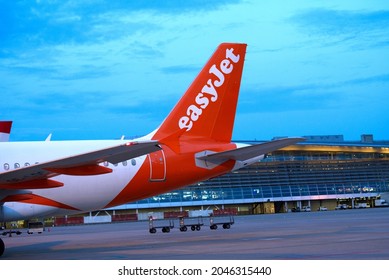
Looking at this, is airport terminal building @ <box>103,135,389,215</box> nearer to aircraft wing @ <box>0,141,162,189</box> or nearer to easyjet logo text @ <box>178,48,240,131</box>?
easyjet logo text @ <box>178,48,240,131</box>

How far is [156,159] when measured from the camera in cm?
2605

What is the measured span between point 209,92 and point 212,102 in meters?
0.44

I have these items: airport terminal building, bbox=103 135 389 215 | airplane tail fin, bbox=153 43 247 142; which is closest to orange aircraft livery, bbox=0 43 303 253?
airplane tail fin, bbox=153 43 247 142

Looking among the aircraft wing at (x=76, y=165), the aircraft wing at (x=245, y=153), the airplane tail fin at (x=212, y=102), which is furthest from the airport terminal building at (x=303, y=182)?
the aircraft wing at (x=76, y=165)

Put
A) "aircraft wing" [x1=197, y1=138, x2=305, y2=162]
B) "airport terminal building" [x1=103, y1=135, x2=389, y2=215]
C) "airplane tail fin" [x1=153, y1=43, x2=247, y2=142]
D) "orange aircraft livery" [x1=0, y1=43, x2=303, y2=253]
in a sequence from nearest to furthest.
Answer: "orange aircraft livery" [x1=0, y1=43, x2=303, y2=253], "aircraft wing" [x1=197, y1=138, x2=305, y2=162], "airplane tail fin" [x1=153, y1=43, x2=247, y2=142], "airport terminal building" [x1=103, y1=135, x2=389, y2=215]

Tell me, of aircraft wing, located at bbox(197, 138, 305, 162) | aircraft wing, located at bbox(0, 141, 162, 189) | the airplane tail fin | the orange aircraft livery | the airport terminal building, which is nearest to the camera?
aircraft wing, located at bbox(0, 141, 162, 189)

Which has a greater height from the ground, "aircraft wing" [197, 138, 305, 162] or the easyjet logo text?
the easyjet logo text

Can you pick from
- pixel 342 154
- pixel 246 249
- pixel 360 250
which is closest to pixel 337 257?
pixel 360 250

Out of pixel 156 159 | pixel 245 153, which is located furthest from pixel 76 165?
pixel 245 153

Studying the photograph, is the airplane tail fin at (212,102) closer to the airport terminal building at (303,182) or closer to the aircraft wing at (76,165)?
the aircraft wing at (76,165)

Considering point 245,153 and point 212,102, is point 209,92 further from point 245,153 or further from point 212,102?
point 245,153

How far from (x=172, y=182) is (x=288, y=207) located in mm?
94389

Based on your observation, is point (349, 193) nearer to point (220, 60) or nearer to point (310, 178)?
point (310, 178)

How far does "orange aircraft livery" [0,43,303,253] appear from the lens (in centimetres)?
2322
